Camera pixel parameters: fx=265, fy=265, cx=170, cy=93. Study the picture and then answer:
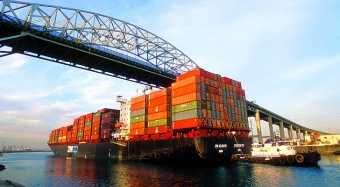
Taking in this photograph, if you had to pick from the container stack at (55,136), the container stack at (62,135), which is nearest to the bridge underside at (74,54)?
the container stack at (62,135)

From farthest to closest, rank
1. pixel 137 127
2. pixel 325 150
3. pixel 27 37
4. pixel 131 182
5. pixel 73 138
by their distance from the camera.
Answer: pixel 73 138 < pixel 325 150 < pixel 137 127 < pixel 27 37 < pixel 131 182

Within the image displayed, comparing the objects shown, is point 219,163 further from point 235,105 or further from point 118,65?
point 118,65

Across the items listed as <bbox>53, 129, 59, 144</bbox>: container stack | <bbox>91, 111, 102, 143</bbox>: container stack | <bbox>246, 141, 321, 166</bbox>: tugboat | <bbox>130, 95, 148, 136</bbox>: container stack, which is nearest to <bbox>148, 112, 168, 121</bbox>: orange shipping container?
<bbox>130, 95, 148, 136</bbox>: container stack

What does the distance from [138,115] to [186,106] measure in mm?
16987

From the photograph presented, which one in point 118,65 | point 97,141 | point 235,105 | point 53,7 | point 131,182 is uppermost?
point 53,7

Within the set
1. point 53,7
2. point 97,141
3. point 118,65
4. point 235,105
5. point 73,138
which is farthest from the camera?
point 73,138

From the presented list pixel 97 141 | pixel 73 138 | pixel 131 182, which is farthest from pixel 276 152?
pixel 73 138

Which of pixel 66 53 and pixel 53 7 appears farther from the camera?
pixel 66 53

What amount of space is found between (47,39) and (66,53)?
4992mm

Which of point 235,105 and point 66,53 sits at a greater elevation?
point 66,53

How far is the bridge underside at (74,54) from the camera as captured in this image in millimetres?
40156

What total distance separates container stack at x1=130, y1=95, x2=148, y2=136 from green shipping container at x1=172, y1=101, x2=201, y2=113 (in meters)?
10.9

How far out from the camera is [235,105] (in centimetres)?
5650

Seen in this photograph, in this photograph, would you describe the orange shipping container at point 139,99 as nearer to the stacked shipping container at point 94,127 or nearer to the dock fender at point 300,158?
the stacked shipping container at point 94,127
